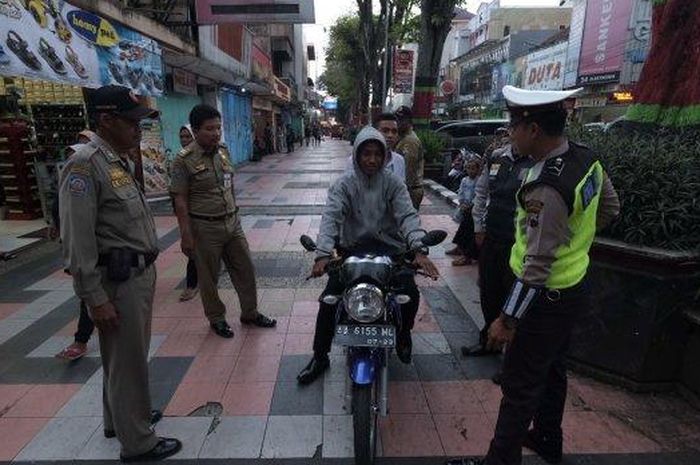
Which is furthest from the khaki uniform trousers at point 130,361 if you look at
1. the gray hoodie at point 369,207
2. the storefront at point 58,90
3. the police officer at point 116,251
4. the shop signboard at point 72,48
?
the storefront at point 58,90

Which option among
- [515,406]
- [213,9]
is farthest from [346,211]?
[213,9]

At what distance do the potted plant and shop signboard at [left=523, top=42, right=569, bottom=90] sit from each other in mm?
24075

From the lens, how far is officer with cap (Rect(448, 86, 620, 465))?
2.09 meters

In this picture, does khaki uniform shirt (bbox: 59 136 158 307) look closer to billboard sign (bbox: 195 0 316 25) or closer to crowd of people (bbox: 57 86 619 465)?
crowd of people (bbox: 57 86 619 465)

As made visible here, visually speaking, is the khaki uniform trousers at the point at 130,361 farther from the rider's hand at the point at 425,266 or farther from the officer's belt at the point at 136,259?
the rider's hand at the point at 425,266

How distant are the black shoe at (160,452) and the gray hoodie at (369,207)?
1.50 metres

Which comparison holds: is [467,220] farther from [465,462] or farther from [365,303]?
[365,303]

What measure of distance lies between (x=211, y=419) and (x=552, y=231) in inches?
92.0

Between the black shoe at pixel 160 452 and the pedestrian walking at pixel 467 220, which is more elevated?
the pedestrian walking at pixel 467 220

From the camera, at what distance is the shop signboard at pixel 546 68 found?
82.3 ft

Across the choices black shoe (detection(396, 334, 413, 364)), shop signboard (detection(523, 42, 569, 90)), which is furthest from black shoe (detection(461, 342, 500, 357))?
shop signboard (detection(523, 42, 569, 90))

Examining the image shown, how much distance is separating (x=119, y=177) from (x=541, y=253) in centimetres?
201

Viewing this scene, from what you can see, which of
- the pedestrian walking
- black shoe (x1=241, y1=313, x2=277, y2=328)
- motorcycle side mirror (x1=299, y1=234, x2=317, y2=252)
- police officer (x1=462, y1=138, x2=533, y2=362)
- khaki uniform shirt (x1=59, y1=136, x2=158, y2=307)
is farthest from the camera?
the pedestrian walking

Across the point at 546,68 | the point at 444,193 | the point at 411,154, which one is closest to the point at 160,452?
the point at 411,154
